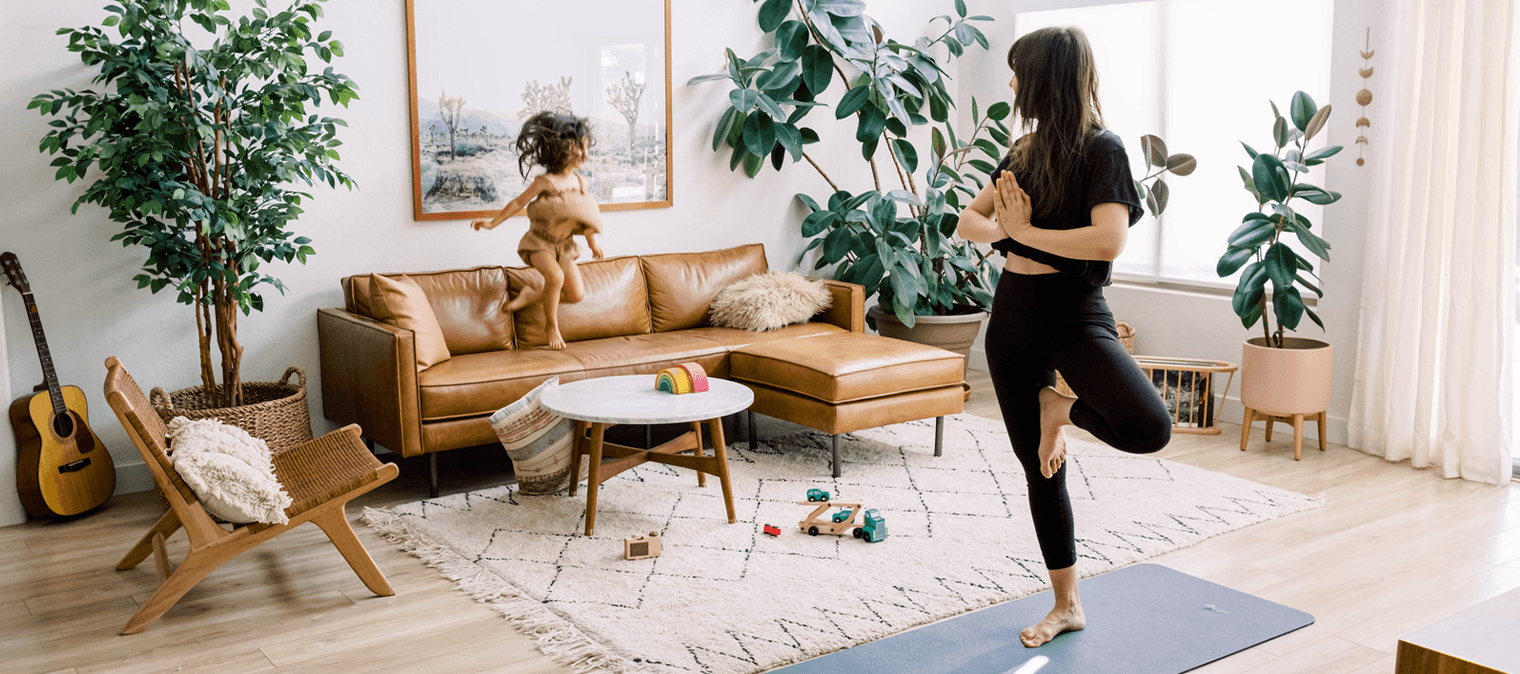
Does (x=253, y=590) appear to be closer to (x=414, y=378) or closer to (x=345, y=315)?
(x=414, y=378)

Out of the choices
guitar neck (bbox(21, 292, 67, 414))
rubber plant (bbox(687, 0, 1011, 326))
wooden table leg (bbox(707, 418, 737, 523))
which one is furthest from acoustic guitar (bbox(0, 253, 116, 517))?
rubber plant (bbox(687, 0, 1011, 326))

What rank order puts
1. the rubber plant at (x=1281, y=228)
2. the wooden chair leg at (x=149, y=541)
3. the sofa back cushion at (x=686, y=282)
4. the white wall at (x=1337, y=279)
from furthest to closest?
the sofa back cushion at (x=686, y=282) → the white wall at (x=1337, y=279) → the rubber plant at (x=1281, y=228) → the wooden chair leg at (x=149, y=541)

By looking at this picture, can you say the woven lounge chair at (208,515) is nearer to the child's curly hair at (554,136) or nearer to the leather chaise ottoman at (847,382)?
the child's curly hair at (554,136)

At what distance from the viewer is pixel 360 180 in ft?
15.2

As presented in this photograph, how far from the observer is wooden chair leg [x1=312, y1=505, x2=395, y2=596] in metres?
3.10

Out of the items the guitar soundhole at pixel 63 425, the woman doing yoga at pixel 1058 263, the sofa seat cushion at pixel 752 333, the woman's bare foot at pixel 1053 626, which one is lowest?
the woman's bare foot at pixel 1053 626

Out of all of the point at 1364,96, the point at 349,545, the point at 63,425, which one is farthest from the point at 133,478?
the point at 1364,96

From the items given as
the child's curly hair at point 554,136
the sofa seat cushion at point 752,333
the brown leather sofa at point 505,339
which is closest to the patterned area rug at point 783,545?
the brown leather sofa at point 505,339

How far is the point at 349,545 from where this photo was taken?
312 cm

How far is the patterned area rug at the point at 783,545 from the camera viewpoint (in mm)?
2896

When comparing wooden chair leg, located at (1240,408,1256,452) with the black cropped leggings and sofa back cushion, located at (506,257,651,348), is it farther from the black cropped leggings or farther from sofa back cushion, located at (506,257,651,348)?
sofa back cushion, located at (506,257,651,348)

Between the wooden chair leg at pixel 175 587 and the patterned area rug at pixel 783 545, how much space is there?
64cm

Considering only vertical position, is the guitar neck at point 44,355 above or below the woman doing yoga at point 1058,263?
below

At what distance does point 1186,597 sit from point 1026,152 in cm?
139
